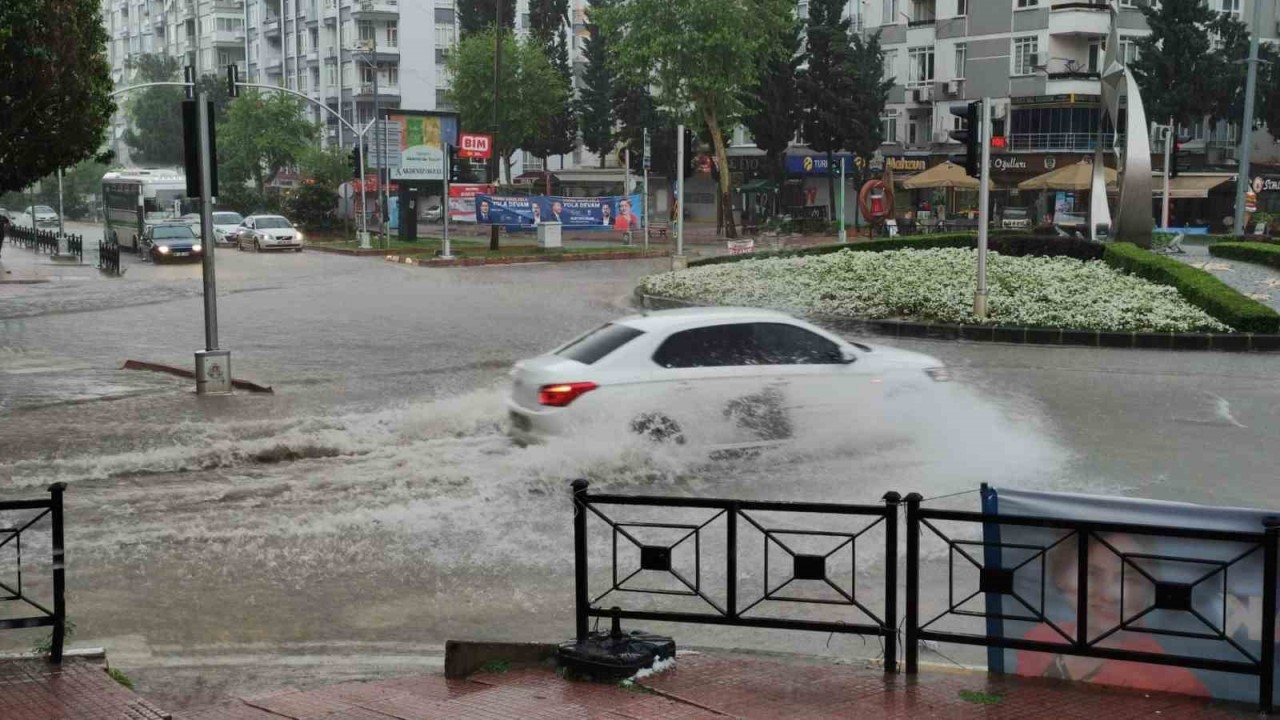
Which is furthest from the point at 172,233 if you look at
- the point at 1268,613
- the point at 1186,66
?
the point at 1268,613

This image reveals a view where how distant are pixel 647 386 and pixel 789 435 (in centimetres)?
140

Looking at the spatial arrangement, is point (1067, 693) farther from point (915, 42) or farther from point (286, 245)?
point (915, 42)

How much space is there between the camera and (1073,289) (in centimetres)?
2530

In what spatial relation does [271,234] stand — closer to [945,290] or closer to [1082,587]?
[945,290]

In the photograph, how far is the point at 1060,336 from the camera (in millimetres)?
22703

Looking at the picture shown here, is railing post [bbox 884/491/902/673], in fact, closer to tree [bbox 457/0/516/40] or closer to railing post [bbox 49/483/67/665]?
railing post [bbox 49/483/67/665]

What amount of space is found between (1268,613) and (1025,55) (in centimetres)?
5976

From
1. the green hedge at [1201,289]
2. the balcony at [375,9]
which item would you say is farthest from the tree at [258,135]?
the green hedge at [1201,289]

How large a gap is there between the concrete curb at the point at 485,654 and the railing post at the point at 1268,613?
10.5 ft

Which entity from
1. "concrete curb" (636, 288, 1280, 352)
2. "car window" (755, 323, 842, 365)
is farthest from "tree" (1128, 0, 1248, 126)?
"car window" (755, 323, 842, 365)

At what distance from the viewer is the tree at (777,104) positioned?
214 feet

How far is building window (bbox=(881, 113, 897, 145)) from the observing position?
69438 millimetres

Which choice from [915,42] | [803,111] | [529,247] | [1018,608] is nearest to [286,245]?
[529,247]

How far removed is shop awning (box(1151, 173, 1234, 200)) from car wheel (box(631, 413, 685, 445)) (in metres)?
49.4
